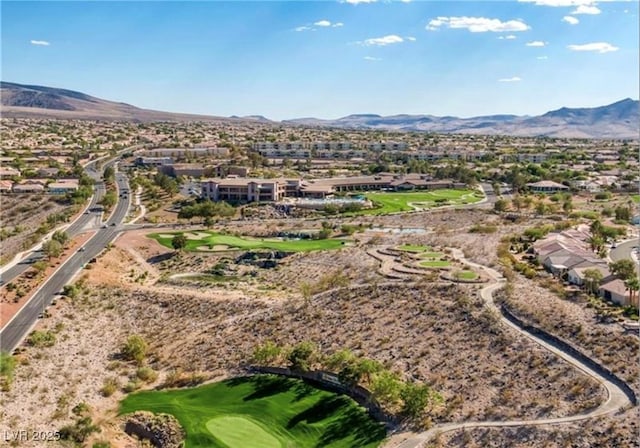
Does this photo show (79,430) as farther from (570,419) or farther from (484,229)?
(484,229)

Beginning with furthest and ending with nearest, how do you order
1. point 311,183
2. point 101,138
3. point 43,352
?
point 101,138 < point 311,183 < point 43,352

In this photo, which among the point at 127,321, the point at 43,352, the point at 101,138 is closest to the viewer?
the point at 43,352

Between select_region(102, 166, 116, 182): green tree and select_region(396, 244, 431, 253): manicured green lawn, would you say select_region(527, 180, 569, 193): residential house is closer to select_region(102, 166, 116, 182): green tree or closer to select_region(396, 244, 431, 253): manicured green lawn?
select_region(396, 244, 431, 253): manicured green lawn

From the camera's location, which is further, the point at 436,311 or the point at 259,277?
the point at 259,277

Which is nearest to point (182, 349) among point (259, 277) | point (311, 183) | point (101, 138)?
point (259, 277)

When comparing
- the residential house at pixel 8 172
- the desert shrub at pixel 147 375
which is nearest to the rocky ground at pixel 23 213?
the residential house at pixel 8 172

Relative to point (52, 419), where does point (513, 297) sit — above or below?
above

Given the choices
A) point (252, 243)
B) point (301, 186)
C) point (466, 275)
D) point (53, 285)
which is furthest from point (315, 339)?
point (301, 186)

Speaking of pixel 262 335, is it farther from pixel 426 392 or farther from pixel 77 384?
pixel 426 392
